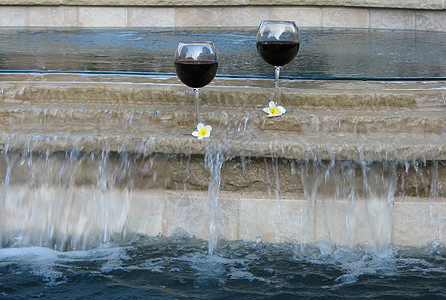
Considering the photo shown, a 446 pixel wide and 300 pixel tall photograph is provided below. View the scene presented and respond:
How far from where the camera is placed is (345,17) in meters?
8.06

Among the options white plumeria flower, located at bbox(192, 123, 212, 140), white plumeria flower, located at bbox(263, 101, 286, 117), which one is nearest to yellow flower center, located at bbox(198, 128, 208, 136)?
white plumeria flower, located at bbox(192, 123, 212, 140)

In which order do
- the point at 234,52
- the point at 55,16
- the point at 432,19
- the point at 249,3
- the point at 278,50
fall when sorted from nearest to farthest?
the point at 278,50, the point at 234,52, the point at 432,19, the point at 249,3, the point at 55,16

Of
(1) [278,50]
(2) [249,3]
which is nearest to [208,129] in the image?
(1) [278,50]

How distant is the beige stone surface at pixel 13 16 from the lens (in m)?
8.24

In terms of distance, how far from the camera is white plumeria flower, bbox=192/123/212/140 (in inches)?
122

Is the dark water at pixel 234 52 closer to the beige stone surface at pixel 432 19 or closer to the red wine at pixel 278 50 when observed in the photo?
the beige stone surface at pixel 432 19

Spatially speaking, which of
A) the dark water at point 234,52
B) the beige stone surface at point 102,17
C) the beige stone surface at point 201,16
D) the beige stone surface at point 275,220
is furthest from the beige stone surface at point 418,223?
the beige stone surface at point 102,17

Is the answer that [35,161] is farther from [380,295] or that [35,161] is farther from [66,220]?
[380,295]

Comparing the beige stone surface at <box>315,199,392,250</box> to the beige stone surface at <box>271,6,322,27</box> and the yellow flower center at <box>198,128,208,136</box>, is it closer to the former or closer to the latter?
the yellow flower center at <box>198,128,208,136</box>

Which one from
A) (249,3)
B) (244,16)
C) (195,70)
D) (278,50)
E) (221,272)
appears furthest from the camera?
(244,16)

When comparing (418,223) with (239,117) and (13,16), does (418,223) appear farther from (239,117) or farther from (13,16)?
(13,16)

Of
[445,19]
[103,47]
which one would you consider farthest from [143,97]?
[445,19]

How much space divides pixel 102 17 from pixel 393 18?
338 centimetres

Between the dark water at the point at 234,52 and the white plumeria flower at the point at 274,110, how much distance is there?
2.32 feet
